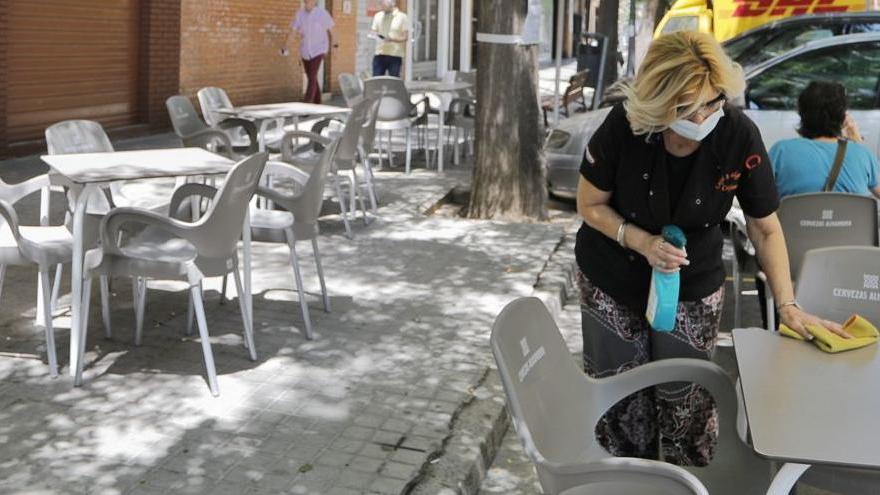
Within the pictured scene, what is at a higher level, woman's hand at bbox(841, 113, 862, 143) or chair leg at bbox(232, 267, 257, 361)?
woman's hand at bbox(841, 113, 862, 143)

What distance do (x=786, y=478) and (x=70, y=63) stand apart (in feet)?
36.8

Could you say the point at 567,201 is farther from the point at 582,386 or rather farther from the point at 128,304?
the point at 582,386

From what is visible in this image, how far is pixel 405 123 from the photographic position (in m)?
12.0

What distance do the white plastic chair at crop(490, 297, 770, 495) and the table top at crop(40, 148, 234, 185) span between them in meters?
2.72

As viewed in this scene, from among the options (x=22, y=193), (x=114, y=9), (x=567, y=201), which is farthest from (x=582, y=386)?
(x=114, y=9)

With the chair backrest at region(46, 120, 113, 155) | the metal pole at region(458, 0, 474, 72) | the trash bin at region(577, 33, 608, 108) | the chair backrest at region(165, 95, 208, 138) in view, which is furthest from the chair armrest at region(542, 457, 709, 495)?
the metal pole at region(458, 0, 474, 72)

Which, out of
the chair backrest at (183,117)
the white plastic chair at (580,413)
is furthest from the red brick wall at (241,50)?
the white plastic chair at (580,413)

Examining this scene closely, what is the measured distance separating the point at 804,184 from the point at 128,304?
3621 millimetres

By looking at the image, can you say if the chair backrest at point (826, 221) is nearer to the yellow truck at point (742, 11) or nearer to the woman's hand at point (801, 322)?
the woman's hand at point (801, 322)

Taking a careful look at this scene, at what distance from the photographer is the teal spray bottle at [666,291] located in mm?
3549

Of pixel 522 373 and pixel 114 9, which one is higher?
pixel 114 9

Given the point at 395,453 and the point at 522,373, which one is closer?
the point at 522,373

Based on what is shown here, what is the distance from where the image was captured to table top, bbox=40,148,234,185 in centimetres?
540

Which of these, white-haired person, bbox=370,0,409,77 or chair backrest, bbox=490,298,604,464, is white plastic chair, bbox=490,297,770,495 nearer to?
chair backrest, bbox=490,298,604,464
